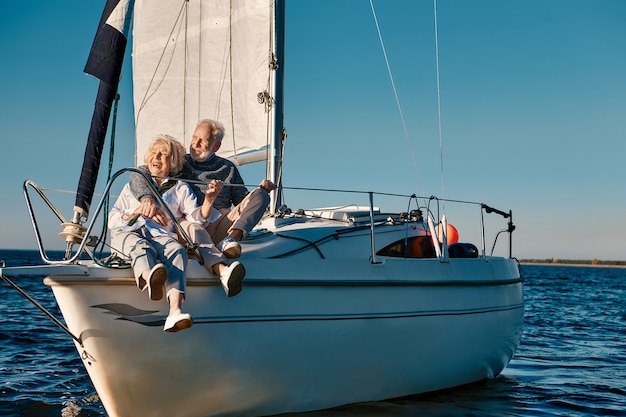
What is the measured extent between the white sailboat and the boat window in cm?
2

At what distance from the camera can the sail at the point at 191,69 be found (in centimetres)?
766

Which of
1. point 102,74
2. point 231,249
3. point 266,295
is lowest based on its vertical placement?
point 266,295

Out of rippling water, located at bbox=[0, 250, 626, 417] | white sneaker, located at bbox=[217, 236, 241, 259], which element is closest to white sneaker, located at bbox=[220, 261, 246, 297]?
white sneaker, located at bbox=[217, 236, 241, 259]

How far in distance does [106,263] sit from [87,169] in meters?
0.92

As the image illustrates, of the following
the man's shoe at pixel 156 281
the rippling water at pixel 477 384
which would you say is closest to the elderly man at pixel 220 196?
the man's shoe at pixel 156 281

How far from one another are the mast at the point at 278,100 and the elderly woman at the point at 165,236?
5.75 ft

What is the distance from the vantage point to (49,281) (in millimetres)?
4441

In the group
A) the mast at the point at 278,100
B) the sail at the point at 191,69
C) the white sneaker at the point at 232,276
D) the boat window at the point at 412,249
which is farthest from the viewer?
the sail at the point at 191,69

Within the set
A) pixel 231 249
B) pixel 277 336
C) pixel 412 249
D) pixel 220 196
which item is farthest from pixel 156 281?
pixel 412 249

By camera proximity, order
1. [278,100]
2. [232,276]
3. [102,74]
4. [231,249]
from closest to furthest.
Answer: [232,276]
[231,249]
[102,74]
[278,100]

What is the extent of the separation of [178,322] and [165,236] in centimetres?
77

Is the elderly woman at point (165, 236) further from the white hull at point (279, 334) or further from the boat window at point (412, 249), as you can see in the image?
the boat window at point (412, 249)

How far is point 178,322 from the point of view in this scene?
13.9 feet

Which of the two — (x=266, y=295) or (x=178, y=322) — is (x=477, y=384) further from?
(x=178, y=322)
